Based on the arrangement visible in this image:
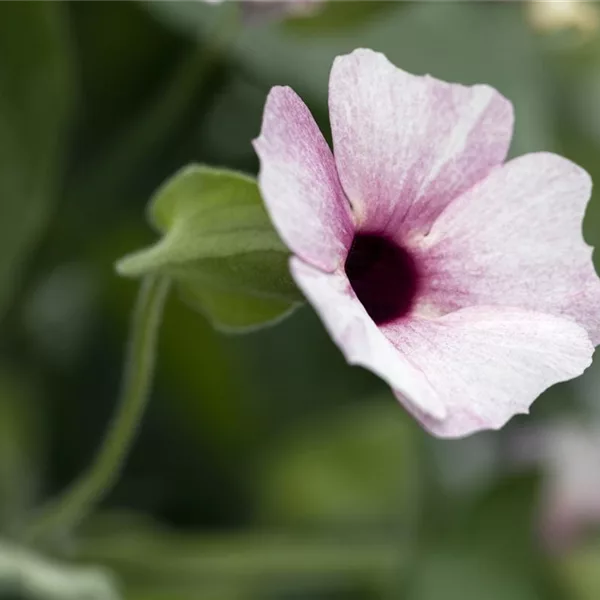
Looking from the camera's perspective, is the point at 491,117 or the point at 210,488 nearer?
the point at 491,117

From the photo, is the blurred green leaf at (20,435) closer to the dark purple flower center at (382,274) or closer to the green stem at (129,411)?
the green stem at (129,411)

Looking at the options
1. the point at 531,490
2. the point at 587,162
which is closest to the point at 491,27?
the point at 587,162

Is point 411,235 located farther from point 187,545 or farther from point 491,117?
point 187,545

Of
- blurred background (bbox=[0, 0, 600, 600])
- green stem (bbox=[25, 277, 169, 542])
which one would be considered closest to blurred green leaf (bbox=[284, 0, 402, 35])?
blurred background (bbox=[0, 0, 600, 600])

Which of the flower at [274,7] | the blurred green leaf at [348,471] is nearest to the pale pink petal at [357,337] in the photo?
the flower at [274,7]

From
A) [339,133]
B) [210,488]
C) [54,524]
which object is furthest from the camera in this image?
[210,488]

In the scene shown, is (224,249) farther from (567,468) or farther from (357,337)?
(567,468)
